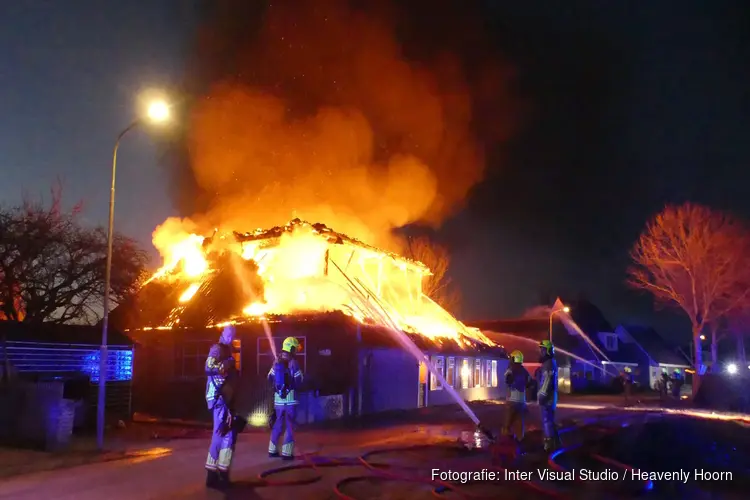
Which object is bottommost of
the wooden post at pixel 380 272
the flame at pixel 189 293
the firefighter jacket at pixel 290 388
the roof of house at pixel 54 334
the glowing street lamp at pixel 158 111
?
the firefighter jacket at pixel 290 388

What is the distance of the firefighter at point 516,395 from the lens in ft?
35.0

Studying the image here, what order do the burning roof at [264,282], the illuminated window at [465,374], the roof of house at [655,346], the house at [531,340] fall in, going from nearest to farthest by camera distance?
1. the burning roof at [264,282]
2. the illuminated window at [465,374]
3. the house at [531,340]
4. the roof of house at [655,346]

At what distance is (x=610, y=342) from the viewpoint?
54500mm

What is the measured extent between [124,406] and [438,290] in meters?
28.7

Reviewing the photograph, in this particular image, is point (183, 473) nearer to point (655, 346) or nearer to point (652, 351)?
point (652, 351)

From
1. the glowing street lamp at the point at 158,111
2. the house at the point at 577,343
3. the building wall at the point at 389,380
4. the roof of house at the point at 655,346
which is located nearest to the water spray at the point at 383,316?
the building wall at the point at 389,380

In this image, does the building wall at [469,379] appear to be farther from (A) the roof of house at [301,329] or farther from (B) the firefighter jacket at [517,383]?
(B) the firefighter jacket at [517,383]

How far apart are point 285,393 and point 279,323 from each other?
9.81 meters

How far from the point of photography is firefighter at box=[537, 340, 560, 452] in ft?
36.1

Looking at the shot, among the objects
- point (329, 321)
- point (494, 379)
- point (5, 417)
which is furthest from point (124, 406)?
point (494, 379)

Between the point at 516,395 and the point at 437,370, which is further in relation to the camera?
the point at 437,370

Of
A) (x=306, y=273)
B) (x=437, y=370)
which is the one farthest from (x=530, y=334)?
(x=306, y=273)

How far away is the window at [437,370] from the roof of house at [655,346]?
39.6m

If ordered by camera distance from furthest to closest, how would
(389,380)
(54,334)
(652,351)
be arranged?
(652,351)
(389,380)
(54,334)
